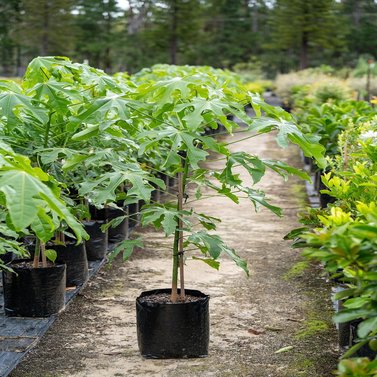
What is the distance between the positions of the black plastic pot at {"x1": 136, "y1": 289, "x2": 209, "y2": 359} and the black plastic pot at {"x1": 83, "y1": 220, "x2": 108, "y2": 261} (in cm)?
206

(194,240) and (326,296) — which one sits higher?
(194,240)

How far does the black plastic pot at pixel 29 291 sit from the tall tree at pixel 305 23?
2977 centimetres

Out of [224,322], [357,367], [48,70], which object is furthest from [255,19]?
[357,367]

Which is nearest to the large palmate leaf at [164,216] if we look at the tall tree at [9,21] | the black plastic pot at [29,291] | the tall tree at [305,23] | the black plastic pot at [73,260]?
the black plastic pot at [29,291]

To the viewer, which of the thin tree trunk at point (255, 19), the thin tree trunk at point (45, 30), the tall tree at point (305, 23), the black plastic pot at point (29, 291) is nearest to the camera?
the black plastic pot at point (29, 291)

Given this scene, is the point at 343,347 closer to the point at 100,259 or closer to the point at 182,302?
the point at 182,302

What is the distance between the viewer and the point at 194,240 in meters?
3.30

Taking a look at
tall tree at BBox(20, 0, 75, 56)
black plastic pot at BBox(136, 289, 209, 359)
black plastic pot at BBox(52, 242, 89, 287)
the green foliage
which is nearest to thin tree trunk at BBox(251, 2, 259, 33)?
tall tree at BBox(20, 0, 75, 56)

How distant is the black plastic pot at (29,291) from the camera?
4.28 m

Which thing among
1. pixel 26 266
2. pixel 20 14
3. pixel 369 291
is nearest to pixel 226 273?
pixel 26 266

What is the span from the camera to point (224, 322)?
4.27m

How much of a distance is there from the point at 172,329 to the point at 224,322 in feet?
2.44

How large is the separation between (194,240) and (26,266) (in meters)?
1.60

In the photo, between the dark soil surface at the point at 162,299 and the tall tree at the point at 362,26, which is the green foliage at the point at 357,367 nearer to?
the dark soil surface at the point at 162,299
